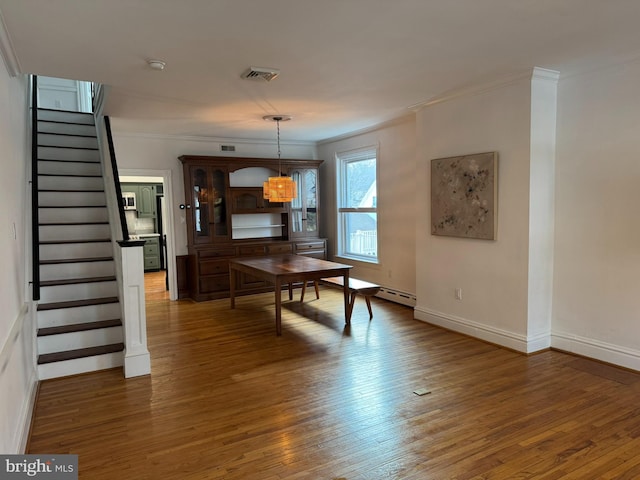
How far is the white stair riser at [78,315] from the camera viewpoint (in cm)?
372

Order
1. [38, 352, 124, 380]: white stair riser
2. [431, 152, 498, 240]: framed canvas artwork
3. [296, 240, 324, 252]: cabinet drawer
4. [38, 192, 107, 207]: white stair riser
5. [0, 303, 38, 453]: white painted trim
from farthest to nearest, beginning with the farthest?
[296, 240, 324, 252]: cabinet drawer
[38, 192, 107, 207]: white stair riser
[431, 152, 498, 240]: framed canvas artwork
[38, 352, 124, 380]: white stair riser
[0, 303, 38, 453]: white painted trim

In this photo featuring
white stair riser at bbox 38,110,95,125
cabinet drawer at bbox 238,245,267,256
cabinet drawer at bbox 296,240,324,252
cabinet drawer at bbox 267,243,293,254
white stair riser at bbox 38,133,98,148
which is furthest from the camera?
cabinet drawer at bbox 296,240,324,252

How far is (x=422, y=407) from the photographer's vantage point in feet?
9.47

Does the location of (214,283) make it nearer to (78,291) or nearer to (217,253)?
(217,253)

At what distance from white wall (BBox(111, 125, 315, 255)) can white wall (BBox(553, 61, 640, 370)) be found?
472 cm

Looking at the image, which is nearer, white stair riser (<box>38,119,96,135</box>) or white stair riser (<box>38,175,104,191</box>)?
white stair riser (<box>38,175,104,191</box>)

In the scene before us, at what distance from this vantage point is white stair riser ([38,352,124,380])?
345 cm

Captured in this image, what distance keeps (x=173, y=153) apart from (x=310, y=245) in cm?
259

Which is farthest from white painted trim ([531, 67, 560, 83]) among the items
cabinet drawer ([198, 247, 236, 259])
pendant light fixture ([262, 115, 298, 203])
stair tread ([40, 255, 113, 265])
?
cabinet drawer ([198, 247, 236, 259])

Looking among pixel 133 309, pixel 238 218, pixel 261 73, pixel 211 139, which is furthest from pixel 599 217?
pixel 211 139

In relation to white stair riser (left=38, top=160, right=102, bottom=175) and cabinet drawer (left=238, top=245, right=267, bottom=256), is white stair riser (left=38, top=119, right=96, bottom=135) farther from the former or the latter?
cabinet drawer (left=238, top=245, right=267, bottom=256)

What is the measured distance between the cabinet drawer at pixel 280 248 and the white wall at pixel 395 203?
3.94 feet

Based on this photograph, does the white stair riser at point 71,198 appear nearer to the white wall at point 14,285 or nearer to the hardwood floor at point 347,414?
the white wall at point 14,285

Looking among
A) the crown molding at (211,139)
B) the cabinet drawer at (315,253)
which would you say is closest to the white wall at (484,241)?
the cabinet drawer at (315,253)
